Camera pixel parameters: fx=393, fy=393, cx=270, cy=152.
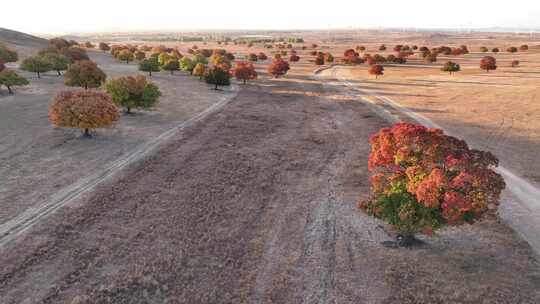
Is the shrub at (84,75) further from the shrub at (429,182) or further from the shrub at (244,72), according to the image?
the shrub at (429,182)

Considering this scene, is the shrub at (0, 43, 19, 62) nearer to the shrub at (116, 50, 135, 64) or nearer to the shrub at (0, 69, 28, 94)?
the shrub at (116, 50, 135, 64)

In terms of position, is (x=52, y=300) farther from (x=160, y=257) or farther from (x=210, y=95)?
(x=210, y=95)

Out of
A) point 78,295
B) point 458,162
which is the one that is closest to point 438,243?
point 458,162

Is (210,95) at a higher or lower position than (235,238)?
higher

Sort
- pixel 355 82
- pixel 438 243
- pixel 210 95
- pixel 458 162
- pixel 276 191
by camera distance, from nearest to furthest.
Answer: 1. pixel 458 162
2. pixel 438 243
3. pixel 276 191
4. pixel 210 95
5. pixel 355 82

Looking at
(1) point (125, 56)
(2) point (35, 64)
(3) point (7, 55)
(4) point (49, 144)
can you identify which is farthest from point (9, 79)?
(1) point (125, 56)
